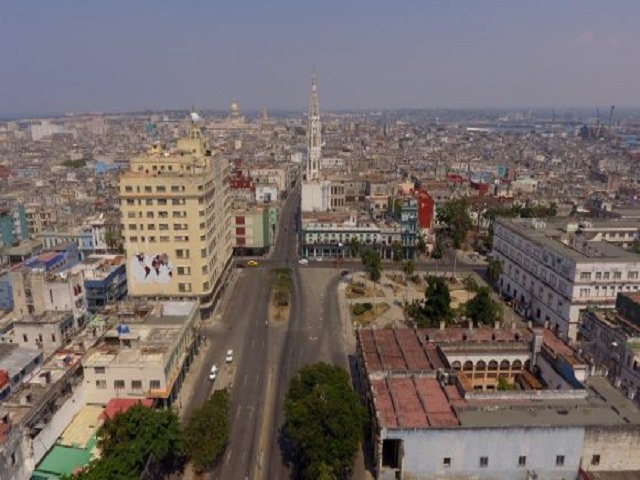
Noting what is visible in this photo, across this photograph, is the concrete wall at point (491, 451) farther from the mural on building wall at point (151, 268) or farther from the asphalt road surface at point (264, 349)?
the mural on building wall at point (151, 268)

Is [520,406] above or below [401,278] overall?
above

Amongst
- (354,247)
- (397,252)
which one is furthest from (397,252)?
(354,247)

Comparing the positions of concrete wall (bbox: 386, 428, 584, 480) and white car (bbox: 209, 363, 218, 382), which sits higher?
concrete wall (bbox: 386, 428, 584, 480)

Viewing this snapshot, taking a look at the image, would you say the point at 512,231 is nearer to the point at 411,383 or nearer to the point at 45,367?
the point at 411,383

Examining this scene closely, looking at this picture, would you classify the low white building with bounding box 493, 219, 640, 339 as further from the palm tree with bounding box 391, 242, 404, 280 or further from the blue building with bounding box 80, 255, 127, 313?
the blue building with bounding box 80, 255, 127, 313

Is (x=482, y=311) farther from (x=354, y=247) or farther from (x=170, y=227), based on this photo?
(x=170, y=227)

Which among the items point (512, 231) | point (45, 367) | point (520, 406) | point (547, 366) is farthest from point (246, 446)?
point (512, 231)

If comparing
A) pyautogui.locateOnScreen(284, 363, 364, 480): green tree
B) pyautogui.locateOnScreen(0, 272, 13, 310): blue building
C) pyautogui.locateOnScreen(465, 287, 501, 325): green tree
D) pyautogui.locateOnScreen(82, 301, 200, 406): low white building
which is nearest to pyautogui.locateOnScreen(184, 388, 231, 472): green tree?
pyautogui.locateOnScreen(284, 363, 364, 480): green tree
